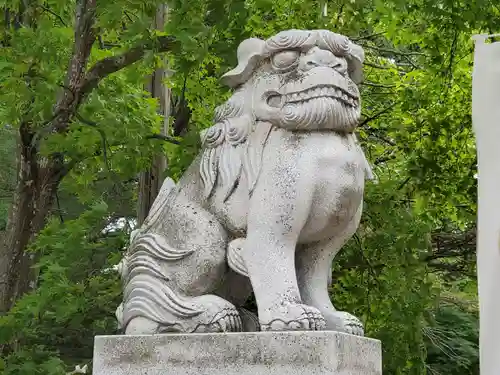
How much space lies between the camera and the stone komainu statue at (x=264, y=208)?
3404mm

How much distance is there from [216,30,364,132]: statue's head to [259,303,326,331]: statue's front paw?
737mm

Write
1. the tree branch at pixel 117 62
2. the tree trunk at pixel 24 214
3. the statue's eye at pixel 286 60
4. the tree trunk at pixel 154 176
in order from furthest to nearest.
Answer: the tree trunk at pixel 154 176
the tree trunk at pixel 24 214
the tree branch at pixel 117 62
the statue's eye at pixel 286 60

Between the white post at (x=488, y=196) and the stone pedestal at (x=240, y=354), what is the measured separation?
525 mm

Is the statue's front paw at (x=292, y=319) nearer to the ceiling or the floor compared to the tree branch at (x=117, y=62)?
nearer to the floor

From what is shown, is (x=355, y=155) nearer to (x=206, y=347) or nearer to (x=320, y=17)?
(x=206, y=347)

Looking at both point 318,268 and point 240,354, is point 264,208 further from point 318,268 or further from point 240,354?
point 240,354

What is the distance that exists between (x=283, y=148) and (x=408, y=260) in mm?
3655

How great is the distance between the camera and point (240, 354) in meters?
3.23

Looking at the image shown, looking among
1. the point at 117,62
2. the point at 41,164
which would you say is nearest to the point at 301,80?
the point at 117,62

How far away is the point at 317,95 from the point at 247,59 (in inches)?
16.1

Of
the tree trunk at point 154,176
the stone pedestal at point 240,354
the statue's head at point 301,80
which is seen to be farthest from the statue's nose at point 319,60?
the tree trunk at point 154,176

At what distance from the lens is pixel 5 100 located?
5.54 meters

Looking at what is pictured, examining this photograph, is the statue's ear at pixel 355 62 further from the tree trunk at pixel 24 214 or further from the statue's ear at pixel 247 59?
the tree trunk at pixel 24 214

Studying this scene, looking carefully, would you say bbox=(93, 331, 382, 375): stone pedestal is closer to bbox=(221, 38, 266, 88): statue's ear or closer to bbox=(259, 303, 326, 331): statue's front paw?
bbox=(259, 303, 326, 331): statue's front paw
